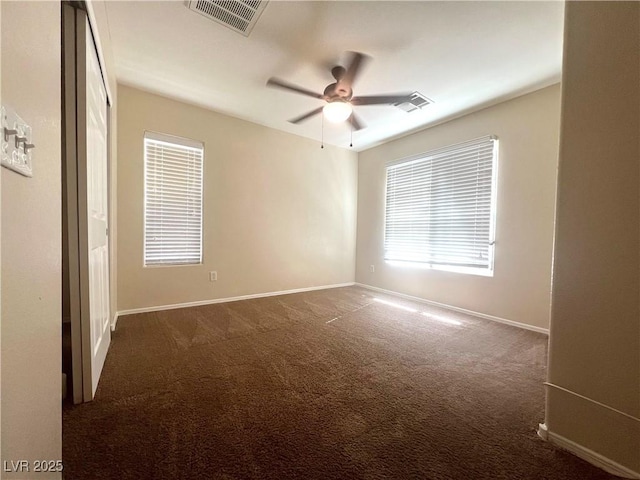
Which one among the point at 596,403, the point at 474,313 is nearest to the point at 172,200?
the point at 596,403

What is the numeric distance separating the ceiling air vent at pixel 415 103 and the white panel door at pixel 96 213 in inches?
111

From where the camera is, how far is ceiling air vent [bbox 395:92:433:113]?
119 inches

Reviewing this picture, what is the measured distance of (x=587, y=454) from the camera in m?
1.20

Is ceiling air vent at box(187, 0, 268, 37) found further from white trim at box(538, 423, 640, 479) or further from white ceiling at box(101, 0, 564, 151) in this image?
white trim at box(538, 423, 640, 479)

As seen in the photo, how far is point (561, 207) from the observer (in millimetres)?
1286

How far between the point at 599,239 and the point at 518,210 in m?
2.14

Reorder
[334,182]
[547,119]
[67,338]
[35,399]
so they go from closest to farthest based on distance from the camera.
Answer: [35,399] → [67,338] → [547,119] → [334,182]

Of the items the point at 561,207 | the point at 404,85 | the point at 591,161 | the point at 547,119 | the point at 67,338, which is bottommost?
the point at 67,338

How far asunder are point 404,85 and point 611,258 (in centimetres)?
244

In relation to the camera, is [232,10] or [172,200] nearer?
[232,10]

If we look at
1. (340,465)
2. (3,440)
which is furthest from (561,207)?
(3,440)

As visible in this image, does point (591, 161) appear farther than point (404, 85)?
No

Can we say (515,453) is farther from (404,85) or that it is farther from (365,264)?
(365,264)

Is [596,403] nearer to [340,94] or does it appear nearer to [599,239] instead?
[599,239]
